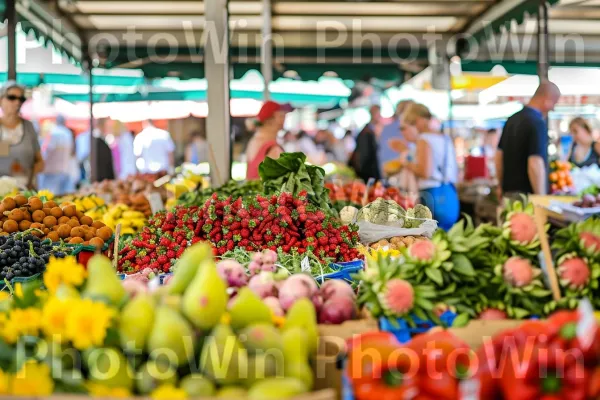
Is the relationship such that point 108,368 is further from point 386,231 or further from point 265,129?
point 265,129

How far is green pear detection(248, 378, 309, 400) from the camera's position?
58.2 inches

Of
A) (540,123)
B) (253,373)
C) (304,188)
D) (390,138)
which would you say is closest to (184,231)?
(304,188)

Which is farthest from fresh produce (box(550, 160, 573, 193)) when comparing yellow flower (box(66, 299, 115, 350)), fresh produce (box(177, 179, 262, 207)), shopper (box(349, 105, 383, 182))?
yellow flower (box(66, 299, 115, 350))

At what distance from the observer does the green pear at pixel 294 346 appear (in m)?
1.64

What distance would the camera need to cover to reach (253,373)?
1.58 m

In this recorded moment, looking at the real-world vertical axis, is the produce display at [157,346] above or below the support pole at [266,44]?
below

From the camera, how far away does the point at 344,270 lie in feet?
9.47

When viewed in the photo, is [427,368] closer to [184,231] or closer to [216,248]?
[216,248]

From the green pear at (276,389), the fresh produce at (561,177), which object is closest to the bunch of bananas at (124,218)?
the green pear at (276,389)

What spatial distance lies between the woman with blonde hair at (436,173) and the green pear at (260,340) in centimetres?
463

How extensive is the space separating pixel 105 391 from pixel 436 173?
5104 millimetres

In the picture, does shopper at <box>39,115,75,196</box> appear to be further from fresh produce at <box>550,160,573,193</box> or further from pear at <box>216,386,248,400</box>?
pear at <box>216,386,248,400</box>

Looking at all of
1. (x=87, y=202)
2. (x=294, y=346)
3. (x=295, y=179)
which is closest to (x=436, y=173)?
(x=295, y=179)

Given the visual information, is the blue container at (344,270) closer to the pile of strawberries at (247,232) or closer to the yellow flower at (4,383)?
the pile of strawberries at (247,232)
